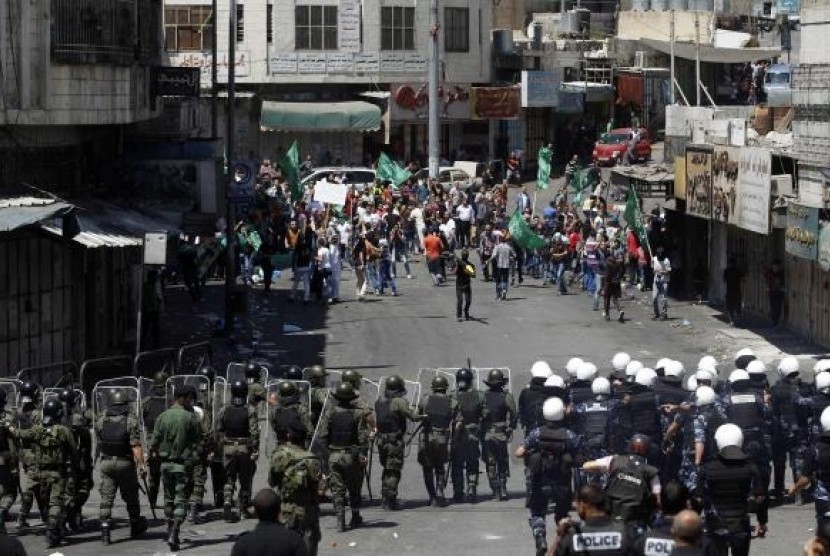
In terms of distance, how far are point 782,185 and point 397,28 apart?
2936cm

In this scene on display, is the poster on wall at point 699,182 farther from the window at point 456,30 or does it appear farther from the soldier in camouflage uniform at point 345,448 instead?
→ the window at point 456,30

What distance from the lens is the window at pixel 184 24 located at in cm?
Result: 6044

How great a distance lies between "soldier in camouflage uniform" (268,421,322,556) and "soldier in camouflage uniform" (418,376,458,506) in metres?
4.55

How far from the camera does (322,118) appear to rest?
196ft

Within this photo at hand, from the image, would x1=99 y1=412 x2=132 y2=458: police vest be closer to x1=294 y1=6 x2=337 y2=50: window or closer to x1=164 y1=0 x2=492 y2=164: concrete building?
x1=164 y1=0 x2=492 y2=164: concrete building

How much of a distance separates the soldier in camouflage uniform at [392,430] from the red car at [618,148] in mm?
36238

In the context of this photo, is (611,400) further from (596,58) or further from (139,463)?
(596,58)

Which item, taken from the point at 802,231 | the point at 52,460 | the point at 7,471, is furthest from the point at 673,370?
the point at 802,231

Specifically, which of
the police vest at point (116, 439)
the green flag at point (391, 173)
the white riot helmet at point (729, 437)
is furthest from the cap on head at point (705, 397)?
the green flag at point (391, 173)

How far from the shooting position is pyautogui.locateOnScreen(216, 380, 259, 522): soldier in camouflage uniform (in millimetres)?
19891

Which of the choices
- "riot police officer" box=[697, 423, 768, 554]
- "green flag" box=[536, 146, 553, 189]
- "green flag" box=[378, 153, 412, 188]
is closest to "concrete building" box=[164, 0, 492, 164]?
"green flag" box=[378, 153, 412, 188]

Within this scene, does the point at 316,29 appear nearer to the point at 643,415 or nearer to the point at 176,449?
the point at 643,415

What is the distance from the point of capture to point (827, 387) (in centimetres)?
2030

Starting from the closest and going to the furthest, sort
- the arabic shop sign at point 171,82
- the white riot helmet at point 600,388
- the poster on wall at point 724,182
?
1. the white riot helmet at point 600,388
2. the arabic shop sign at point 171,82
3. the poster on wall at point 724,182
